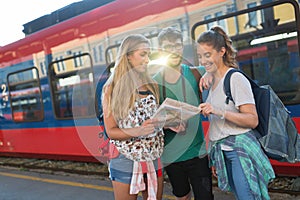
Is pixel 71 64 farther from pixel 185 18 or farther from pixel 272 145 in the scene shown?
pixel 272 145

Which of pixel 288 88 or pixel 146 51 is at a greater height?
pixel 146 51

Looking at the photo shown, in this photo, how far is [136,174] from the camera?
76.1 inches

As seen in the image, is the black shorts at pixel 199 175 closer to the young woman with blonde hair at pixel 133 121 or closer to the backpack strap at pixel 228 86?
the young woman with blonde hair at pixel 133 121

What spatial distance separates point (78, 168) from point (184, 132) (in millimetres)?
4331

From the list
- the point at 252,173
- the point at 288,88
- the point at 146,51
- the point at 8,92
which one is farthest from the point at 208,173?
the point at 8,92

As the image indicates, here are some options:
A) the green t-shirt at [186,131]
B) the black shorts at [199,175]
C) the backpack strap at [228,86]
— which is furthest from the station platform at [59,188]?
the backpack strap at [228,86]

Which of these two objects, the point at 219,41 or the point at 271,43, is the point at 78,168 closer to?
the point at 271,43

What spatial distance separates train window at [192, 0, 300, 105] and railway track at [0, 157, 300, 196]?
1.03 metres

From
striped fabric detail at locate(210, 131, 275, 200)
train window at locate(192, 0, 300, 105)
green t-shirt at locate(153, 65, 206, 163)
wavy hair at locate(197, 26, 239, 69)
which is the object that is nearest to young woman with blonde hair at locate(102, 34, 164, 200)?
green t-shirt at locate(153, 65, 206, 163)

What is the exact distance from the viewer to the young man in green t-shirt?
206cm

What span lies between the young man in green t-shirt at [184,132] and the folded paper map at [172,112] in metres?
0.16

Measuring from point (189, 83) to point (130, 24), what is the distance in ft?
8.67

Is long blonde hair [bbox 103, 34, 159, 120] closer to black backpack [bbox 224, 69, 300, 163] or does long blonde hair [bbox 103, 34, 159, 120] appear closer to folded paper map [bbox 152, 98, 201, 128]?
folded paper map [bbox 152, 98, 201, 128]

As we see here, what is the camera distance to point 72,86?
17.9 ft
